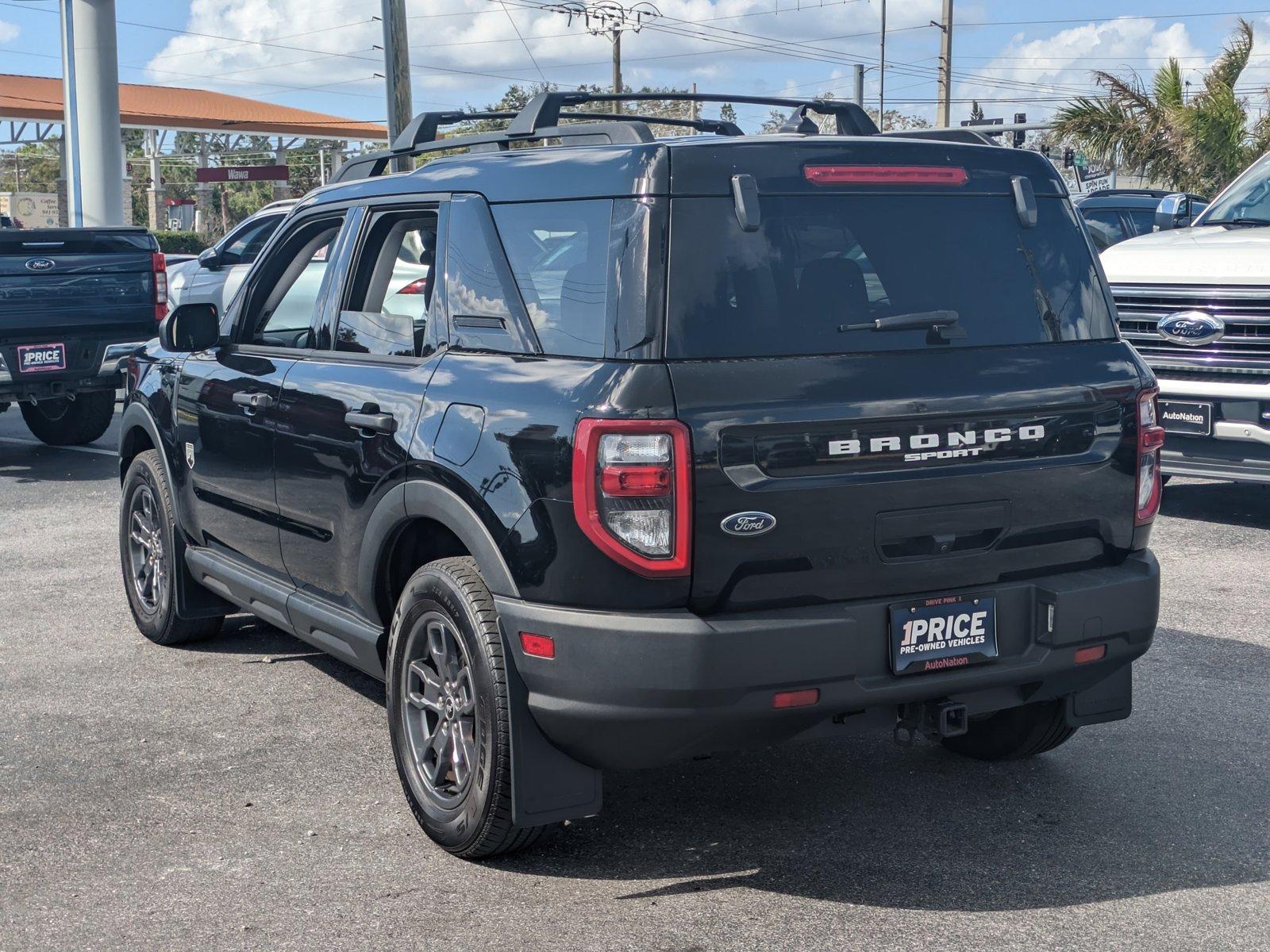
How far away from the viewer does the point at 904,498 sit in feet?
12.5

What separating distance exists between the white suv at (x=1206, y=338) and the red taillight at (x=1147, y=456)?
14.2ft

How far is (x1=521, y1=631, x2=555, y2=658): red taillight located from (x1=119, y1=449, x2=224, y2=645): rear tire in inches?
112

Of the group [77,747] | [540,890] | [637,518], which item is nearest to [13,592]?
[77,747]

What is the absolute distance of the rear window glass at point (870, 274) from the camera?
12.2 ft

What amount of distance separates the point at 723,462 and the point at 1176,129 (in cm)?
2411

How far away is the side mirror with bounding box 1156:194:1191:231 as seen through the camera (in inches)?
393

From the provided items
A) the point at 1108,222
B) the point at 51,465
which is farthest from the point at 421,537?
the point at 1108,222

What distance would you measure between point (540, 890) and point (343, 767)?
1.21m

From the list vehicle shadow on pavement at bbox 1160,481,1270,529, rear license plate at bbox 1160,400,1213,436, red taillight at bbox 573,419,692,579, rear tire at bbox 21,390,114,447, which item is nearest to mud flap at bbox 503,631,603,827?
red taillight at bbox 573,419,692,579

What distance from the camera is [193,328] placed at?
18.5ft

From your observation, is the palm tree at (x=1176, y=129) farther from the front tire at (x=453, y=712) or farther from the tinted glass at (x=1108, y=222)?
the front tire at (x=453, y=712)

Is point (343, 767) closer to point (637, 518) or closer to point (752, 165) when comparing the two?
point (637, 518)

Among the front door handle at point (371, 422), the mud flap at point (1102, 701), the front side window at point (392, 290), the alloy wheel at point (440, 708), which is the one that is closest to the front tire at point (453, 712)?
the alloy wheel at point (440, 708)

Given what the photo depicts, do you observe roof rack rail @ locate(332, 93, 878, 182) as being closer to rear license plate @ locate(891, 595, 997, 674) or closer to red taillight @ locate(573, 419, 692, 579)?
red taillight @ locate(573, 419, 692, 579)
